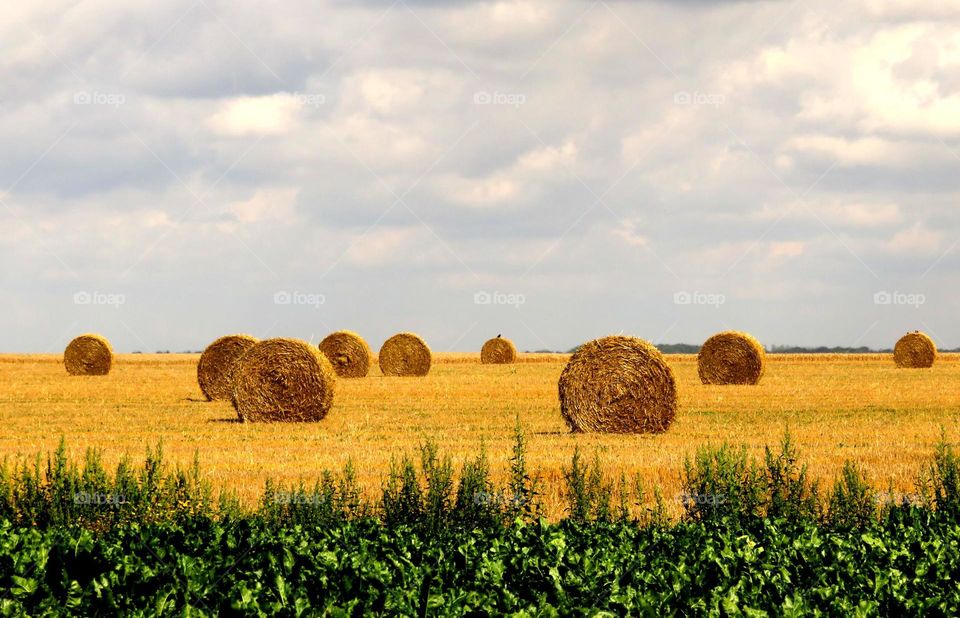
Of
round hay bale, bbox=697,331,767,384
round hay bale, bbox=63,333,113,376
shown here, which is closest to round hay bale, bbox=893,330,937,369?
round hay bale, bbox=697,331,767,384

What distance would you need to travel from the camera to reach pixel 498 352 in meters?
61.2

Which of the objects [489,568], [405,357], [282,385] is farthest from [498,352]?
[489,568]

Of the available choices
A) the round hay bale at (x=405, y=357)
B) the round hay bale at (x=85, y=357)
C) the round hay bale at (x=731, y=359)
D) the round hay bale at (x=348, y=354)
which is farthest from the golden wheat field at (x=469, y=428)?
the round hay bale at (x=85, y=357)

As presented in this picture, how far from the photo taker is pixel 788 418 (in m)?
25.0

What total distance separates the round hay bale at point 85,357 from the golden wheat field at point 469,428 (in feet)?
33.1

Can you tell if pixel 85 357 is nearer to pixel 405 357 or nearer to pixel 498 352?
pixel 405 357

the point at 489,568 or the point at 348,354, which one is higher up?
the point at 348,354

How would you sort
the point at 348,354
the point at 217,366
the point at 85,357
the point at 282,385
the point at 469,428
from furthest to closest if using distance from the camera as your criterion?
the point at 85,357
the point at 348,354
the point at 217,366
the point at 282,385
the point at 469,428

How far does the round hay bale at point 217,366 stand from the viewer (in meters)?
33.1

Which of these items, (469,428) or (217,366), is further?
(217,366)

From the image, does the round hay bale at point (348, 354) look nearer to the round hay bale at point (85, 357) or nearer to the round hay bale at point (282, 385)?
the round hay bale at point (85, 357)

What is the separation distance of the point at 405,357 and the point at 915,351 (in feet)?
98.4

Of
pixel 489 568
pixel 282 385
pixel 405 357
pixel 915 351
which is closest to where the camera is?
pixel 489 568

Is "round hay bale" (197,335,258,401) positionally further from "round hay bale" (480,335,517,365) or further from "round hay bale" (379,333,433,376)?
"round hay bale" (480,335,517,365)
